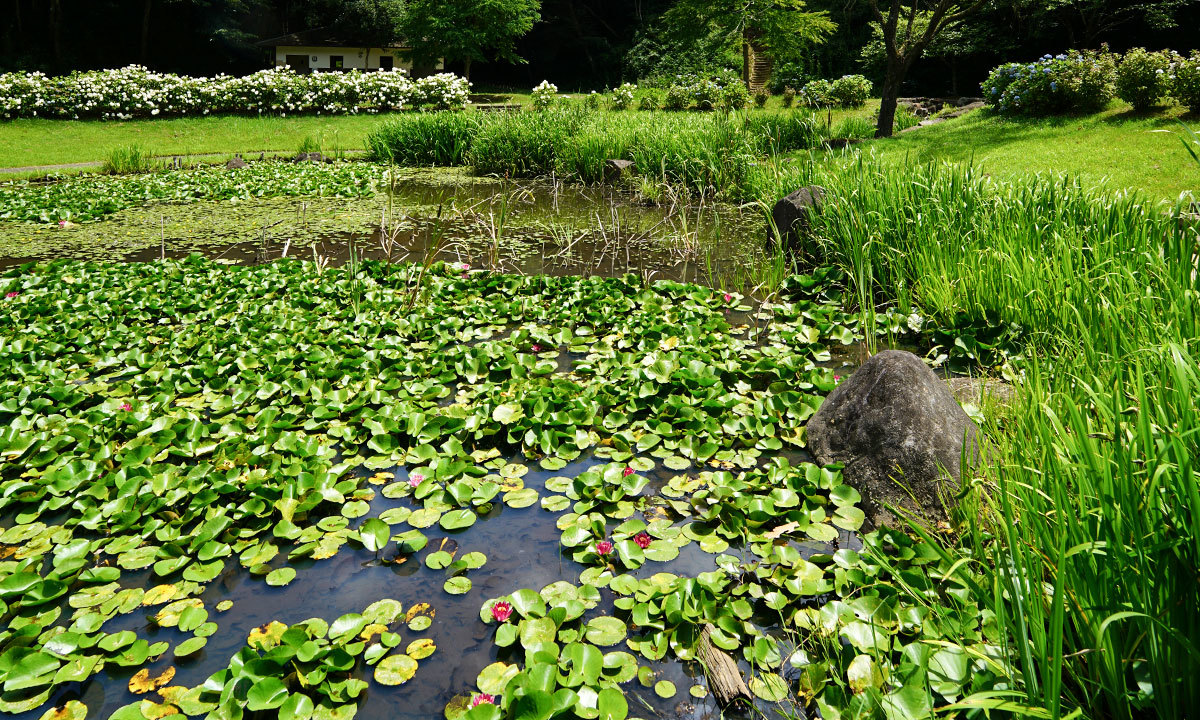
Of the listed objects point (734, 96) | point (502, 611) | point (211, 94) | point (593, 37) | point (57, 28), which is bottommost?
point (502, 611)

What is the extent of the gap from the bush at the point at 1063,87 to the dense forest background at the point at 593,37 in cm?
352

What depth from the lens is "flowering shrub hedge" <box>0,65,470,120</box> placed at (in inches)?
637

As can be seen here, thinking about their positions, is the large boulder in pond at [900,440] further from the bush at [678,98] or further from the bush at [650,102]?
the bush at [650,102]

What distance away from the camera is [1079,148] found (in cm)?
887

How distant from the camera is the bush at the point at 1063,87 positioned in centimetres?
1080

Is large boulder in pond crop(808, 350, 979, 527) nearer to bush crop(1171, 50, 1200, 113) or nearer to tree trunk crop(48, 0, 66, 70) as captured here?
bush crop(1171, 50, 1200, 113)

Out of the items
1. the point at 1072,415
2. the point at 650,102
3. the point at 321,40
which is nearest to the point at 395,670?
the point at 1072,415

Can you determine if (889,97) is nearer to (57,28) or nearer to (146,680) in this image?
(146,680)

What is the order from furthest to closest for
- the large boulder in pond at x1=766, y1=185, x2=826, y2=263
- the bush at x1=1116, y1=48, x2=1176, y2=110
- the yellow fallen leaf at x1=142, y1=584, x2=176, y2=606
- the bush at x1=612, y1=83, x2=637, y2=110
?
1. the bush at x1=612, y1=83, x2=637, y2=110
2. the bush at x1=1116, y1=48, x2=1176, y2=110
3. the large boulder in pond at x1=766, y1=185, x2=826, y2=263
4. the yellow fallen leaf at x1=142, y1=584, x2=176, y2=606

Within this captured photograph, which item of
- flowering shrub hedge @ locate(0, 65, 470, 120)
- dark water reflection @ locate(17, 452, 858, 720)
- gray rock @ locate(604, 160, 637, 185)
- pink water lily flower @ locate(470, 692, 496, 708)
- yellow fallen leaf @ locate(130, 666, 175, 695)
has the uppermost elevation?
flowering shrub hedge @ locate(0, 65, 470, 120)

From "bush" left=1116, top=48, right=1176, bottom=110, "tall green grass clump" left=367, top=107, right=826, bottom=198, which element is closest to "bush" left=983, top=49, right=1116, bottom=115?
"bush" left=1116, top=48, right=1176, bottom=110

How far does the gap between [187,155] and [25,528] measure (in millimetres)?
13282

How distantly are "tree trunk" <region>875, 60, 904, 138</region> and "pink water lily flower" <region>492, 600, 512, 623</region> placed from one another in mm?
11849

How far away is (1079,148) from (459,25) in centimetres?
2443
